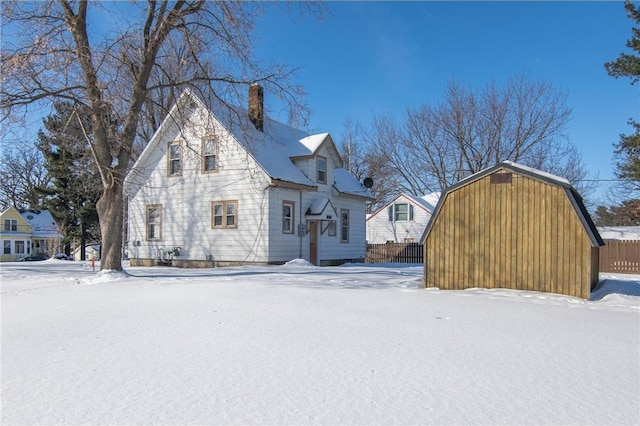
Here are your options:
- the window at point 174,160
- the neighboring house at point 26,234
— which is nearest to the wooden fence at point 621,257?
the window at point 174,160

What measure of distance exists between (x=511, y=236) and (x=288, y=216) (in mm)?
10012

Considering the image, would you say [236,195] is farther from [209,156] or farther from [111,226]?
[111,226]

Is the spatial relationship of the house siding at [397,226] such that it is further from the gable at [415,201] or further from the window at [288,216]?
the window at [288,216]

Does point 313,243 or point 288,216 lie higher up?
point 288,216

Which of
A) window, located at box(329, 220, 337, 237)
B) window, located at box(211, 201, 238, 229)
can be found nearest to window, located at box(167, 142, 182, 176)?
window, located at box(211, 201, 238, 229)

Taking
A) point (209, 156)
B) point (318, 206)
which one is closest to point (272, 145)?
point (209, 156)

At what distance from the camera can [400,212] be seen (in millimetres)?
37562

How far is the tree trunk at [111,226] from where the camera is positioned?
1288cm

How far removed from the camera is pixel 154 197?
21.1 m

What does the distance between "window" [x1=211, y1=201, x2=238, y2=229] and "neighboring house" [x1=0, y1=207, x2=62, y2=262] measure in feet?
102

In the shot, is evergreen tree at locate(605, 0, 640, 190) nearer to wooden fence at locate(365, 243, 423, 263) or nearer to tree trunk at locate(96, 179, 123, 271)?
wooden fence at locate(365, 243, 423, 263)

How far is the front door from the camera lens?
2011cm

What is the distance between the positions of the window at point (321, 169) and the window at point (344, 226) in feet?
7.33

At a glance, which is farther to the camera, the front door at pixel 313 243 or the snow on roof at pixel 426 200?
the snow on roof at pixel 426 200
